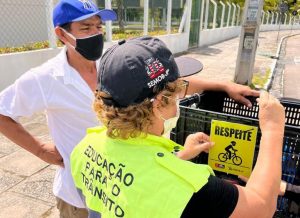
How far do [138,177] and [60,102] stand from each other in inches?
38.5

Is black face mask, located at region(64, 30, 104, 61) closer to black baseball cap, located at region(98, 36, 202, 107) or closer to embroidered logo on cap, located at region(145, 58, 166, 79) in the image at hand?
black baseball cap, located at region(98, 36, 202, 107)

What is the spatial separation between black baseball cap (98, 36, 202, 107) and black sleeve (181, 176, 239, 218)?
Result: 1.22ft

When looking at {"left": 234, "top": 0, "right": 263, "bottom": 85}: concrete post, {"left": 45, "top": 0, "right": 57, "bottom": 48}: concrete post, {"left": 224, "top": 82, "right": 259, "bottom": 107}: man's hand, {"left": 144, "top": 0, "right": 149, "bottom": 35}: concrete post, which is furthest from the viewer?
{"left": 144, "top": 0, "right": 149, "bottom": 35}: concrete post

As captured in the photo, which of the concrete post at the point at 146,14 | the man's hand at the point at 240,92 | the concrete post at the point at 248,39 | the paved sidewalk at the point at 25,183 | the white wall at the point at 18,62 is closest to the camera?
the man's hand at the point at 240,92

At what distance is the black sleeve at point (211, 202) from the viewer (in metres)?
1.00

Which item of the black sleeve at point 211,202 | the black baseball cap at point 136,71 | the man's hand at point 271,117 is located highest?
the black baseball cap at point 136,71

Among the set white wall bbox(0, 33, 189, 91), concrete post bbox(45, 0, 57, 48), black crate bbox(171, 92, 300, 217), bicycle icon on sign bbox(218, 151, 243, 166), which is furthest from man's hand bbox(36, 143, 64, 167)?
concrete post bbox(45, 0, 57, 48)

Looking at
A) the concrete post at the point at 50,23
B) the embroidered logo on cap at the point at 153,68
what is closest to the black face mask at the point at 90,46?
the embroidered logo on cap at the point at 153,68

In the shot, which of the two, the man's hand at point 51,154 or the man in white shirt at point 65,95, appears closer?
the man in white shirt at point 65,95

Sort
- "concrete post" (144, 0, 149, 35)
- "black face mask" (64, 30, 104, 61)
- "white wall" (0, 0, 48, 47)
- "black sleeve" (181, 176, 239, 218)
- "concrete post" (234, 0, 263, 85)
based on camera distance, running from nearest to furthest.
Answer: "black sleeve" (181, 176, 239, 218), "black face mask" (64, 30, 104, 61), "concrete post" (234, 0, 263, 85), "white wall" (0, 0, 48, 47), "concrete post" (144, 0, 149, 35)

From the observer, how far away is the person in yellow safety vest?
101 centimetres

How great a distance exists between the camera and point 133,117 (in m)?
1.15

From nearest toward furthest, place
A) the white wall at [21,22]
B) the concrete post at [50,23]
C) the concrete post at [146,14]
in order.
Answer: the concrete post at [50,23] → the white wall at [21,22] → the concrete post at [146,14]

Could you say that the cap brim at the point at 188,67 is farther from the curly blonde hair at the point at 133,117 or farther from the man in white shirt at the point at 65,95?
the curly blonde hair at the point at 133,117
